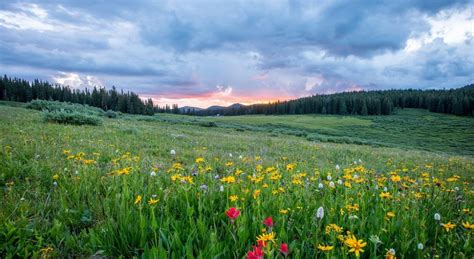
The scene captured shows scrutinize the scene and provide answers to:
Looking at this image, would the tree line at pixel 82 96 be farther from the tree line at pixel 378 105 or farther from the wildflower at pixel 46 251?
the wildflower at pixel 46 251

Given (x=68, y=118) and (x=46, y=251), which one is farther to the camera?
(x=68, y=118)

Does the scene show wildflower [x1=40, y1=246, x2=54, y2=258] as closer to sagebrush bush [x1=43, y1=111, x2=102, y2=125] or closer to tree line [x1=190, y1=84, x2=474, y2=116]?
sagebrush bush [x1=43, y1=111, x2=102, y2=125]

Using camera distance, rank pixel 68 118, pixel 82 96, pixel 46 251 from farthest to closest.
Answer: pixel 82 96 < pixel 68 118 < pixel 46 251

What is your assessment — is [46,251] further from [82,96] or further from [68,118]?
[82,96]

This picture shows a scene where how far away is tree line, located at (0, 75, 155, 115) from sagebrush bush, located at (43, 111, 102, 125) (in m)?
102

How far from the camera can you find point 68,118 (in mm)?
16000

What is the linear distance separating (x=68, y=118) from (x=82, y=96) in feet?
393

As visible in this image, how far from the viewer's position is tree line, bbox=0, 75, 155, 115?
10744 cm

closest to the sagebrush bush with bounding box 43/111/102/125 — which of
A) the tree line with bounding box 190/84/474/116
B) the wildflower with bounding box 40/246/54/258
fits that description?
the wildflower with bounding box 40/246/54/258

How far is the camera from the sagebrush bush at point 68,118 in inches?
607

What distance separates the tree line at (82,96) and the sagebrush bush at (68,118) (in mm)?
101978

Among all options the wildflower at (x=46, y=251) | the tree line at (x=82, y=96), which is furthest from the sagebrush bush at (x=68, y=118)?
the tree line at (x=82, y=96)

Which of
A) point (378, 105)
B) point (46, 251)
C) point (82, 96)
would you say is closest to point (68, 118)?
point (46, 251)

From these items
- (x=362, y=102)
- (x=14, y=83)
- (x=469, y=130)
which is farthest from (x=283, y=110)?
(x=14, y=83)
